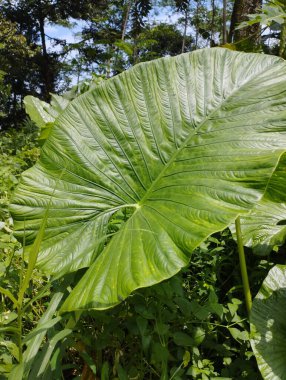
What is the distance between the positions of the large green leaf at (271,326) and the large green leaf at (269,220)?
0.13 metres

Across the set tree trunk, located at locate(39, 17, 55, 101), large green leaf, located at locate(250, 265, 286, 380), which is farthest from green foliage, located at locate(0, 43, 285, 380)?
tree trunk, located at locate(39, 17, 55, 101)

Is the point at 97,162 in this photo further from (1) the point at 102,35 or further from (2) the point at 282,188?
(1) the point at 102,35

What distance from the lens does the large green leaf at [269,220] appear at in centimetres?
122

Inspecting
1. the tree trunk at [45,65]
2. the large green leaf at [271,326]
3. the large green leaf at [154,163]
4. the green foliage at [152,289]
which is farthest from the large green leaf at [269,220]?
the tree trunk at [45,65]

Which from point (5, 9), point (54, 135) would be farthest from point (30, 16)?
point (54, 135)

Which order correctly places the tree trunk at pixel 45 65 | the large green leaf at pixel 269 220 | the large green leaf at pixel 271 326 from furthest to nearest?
the tree trunk at pixel 45 65 < the large green leaf at pixel 269 220 < the large green leaf at pixel 271 326

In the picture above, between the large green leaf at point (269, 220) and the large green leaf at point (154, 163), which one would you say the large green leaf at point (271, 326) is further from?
the large green leaf at point (154, 163)

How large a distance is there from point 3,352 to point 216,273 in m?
0.76

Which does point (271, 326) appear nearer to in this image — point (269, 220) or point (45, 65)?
point (269, 220)

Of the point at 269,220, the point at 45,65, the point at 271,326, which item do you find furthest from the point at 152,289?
the point at 45,65

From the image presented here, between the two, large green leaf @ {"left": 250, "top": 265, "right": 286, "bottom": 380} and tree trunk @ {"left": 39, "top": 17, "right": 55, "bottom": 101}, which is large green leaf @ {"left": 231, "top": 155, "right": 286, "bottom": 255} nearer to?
large green leaf @ {"left": 250, "top": 265, "right": 286, "bottom": 380}

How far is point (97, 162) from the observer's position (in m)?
1.12

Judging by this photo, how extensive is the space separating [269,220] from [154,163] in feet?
1.71

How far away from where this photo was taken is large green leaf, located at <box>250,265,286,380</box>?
0.94 metres
